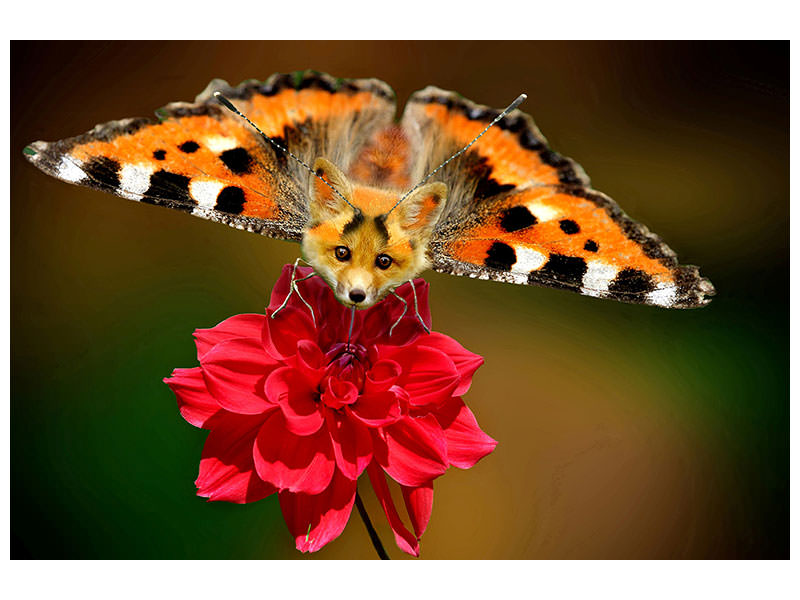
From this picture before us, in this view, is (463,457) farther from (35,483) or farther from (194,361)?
(35,483)

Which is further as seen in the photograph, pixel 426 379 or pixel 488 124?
pixel 488 124

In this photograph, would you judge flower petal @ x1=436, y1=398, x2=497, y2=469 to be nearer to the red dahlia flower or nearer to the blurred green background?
the red dahlia flower

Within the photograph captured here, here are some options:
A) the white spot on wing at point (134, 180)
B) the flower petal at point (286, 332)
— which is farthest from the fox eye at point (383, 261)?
the white spot on wing at point (134, 180)

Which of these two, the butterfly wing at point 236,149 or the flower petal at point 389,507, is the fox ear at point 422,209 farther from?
the flower petal at point 389,507

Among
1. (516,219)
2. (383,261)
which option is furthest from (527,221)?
(383,261)

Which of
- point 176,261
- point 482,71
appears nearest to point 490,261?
point 482,71

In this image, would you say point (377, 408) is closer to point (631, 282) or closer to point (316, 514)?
point (316, 514)
